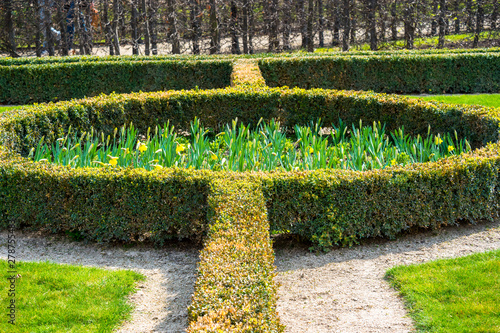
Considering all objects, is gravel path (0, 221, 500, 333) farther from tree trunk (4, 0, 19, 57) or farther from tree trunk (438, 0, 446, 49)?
tree trunk (4, 0, 19, 57)

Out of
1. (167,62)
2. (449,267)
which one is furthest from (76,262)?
(167,62)

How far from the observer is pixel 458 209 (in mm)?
5340

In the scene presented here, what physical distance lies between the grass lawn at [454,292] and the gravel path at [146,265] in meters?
1.95

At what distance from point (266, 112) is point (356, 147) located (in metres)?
2.92

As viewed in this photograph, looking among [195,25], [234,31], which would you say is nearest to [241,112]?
[195,25]

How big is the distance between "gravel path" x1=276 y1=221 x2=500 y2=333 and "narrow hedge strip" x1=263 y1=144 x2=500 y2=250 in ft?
0.59

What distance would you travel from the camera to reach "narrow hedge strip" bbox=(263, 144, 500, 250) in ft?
16.5

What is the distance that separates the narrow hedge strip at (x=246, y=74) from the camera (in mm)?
9664

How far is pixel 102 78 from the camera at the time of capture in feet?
42.9

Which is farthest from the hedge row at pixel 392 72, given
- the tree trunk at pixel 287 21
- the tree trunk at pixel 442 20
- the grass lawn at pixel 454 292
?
the grass lawn at pixel 454 292

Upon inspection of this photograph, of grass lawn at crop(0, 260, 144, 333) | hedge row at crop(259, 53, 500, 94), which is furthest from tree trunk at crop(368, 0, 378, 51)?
grass lawn at crop(0, 260, 144, 333)

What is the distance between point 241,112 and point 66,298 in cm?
539

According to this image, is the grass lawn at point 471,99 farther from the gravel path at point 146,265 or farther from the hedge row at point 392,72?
the gravel path at point 146,265

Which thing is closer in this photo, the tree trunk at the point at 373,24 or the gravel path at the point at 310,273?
the gravel path at the point at 310,273
